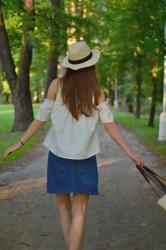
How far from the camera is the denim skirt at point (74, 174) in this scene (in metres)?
3.92

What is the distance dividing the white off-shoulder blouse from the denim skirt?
8cm

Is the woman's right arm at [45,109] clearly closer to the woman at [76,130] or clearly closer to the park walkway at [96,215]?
the woman at [76,130]

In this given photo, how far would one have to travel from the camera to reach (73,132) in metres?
3.86

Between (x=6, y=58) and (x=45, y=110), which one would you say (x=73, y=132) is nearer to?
(x=45, y=110)

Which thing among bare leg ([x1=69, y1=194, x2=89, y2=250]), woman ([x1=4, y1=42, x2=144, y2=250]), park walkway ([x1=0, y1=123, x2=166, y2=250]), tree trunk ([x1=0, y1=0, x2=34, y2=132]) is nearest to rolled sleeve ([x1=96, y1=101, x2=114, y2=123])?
woman ([x1=4, y1=42, x2=144, y2=250])

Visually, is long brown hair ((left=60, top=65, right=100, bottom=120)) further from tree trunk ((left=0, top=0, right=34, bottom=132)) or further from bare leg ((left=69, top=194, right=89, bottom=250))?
tree trunk ((left=0, top=0, right=34, bottom=132))

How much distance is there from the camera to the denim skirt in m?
3.92

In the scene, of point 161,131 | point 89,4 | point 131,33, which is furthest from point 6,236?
point 89,4

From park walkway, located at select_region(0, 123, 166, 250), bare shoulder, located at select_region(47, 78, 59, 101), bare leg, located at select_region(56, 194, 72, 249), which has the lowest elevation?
park walkway, located at select_region(0, 123, 166, 250)

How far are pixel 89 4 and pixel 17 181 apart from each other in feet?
74.3

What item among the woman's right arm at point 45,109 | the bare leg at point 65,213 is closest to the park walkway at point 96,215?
the bare leg at point 65,213

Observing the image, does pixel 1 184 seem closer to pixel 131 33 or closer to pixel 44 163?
pixel 44 163

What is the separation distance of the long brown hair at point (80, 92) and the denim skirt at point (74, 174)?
1.28 ft

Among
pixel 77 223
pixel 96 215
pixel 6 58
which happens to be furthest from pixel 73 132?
pixel 6 58
